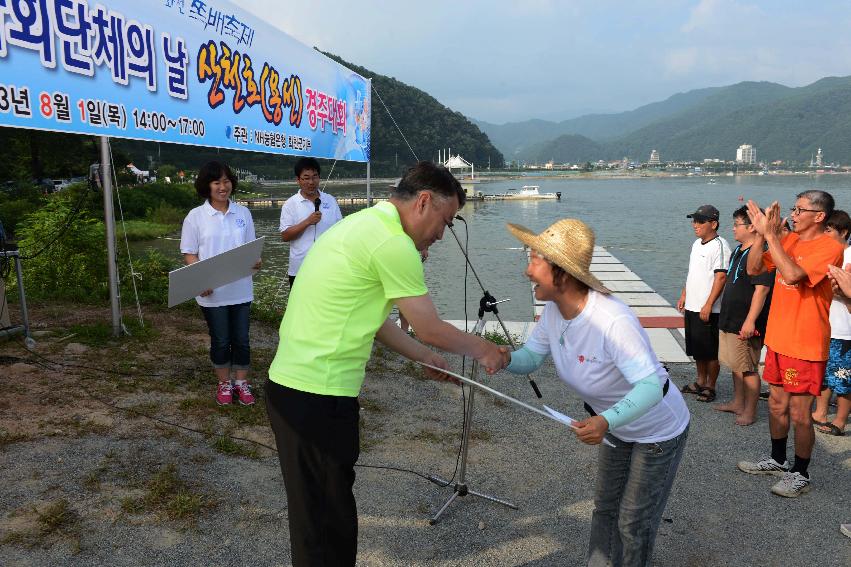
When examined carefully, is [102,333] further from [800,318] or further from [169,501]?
[800,318]

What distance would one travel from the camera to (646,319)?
408 inches

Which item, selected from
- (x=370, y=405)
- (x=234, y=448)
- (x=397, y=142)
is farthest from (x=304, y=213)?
(x=397, y=142)

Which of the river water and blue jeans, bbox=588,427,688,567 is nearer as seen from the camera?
blue jeans, bbox=588,427,688,567

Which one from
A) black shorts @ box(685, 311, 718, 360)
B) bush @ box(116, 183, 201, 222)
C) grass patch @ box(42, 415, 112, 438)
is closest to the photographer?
grass patch @ box(42, 415, 112, 438)

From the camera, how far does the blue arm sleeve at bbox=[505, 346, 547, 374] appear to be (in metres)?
2.72

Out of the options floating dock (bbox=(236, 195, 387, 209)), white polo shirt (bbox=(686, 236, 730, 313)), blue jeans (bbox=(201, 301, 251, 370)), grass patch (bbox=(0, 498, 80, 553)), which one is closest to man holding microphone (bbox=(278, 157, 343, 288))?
blue jeans (bbox=(201, 301, 251, 370))

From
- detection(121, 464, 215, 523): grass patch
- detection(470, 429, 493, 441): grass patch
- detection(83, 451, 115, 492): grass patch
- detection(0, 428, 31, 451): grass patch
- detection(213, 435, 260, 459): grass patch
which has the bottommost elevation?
detection(470, 429, 493, 441): grass patch

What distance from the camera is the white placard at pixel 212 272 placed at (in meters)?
4.20

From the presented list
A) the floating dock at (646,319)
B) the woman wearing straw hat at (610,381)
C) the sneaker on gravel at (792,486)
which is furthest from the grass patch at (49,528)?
the floating dock at (646,319)

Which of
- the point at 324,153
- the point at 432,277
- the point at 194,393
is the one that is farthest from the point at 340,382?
the point at 432,277

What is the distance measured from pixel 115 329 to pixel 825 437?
7241mm

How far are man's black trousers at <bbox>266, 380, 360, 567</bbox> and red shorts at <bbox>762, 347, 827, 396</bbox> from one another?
3101 millimetres

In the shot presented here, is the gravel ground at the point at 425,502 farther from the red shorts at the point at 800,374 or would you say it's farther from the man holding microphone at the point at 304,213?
the man holding microphone at the point at 304,213

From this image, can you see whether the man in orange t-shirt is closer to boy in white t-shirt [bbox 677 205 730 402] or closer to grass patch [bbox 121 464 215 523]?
boy in white t-shirt [bbox 677 205 730 402]
